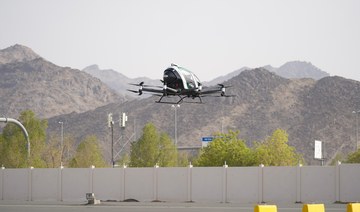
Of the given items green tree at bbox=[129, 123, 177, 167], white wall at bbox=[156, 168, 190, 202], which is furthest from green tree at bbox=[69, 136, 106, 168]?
white wall at bbox=[156, 168, 190, 202]

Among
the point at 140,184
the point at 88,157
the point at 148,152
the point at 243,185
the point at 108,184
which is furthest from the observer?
the point at 88,157

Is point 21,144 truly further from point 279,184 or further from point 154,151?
point 279,184

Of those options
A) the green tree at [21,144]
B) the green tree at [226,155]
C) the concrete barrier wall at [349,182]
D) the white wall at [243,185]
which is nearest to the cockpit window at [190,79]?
the concrete barrier wall at [349,182]

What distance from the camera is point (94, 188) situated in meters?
62.1

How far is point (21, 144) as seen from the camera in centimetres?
9688

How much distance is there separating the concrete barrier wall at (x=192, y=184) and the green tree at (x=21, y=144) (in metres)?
26.9

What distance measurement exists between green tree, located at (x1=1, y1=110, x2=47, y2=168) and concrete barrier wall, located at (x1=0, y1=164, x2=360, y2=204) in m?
26.9

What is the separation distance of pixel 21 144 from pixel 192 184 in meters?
43.7

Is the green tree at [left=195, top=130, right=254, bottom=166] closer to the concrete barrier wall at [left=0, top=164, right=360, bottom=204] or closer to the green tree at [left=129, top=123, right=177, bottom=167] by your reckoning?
the green tree at [left=129, top=123, right=177, bottom=167]

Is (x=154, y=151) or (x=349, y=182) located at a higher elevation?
(x=154, y=151)

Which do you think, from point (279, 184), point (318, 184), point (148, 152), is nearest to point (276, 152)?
point (148, 152)

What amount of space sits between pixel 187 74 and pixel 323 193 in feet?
91.6

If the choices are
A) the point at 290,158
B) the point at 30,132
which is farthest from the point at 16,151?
the point at 290,158

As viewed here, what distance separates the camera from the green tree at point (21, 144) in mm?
94812
